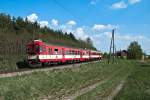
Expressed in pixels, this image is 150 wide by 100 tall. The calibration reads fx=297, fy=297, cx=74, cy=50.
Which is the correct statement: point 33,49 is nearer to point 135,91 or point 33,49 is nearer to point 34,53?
point 34,53

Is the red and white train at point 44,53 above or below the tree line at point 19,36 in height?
below

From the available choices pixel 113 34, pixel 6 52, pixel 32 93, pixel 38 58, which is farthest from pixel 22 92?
pixel 113 34

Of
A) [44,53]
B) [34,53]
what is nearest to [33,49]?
[34,53]

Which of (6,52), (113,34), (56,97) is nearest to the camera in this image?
(56,97)

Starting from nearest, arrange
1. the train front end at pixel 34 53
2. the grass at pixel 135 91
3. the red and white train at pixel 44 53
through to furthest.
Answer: the grass at pixel 135 91 < the train front end at pixel 34 53 < the red and white train at pixel 44 53

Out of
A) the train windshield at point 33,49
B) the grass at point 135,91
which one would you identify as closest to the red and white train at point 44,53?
the train windshield at point 33,49

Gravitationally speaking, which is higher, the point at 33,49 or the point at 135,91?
the point at 33,49

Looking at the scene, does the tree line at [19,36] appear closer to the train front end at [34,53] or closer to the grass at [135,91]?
the train front end at [34,53]

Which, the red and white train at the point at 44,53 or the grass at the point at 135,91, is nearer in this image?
the grass at the point at 135,91

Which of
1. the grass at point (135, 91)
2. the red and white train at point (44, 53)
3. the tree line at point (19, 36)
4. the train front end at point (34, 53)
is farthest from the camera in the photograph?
the tree line at point (19, 36)

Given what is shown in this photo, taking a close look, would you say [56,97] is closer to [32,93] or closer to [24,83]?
[32,93]

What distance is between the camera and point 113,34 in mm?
68625

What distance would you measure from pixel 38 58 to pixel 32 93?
678 inches

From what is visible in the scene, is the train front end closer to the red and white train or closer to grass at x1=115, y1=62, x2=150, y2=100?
the red and white train
